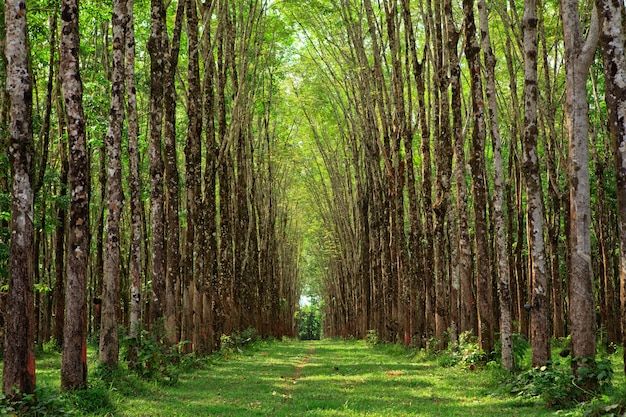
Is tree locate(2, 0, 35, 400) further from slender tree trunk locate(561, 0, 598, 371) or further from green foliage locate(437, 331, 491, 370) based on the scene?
green foliage locate(437, 331, 491, 370)

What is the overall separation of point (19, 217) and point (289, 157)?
1265 inches

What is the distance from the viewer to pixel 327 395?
12172 millimetres

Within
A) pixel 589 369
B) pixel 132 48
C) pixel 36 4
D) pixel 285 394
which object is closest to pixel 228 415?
pixel 285 394

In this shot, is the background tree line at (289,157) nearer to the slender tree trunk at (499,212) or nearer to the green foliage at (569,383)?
the slender tree trunk at (499,212)

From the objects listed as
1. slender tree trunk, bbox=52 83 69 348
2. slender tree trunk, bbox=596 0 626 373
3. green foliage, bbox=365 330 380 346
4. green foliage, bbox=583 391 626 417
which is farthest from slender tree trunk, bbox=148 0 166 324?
green foliage, bbox=365 330 380 346

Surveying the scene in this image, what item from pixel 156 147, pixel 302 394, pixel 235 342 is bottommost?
pixel 235 342

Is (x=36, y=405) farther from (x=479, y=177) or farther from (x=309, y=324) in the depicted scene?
(x=309, y=324)

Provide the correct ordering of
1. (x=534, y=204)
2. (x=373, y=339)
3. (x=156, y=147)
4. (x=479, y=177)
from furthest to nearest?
(x=373, y=339), (x=156, y=147), (x=479, y=177), (x=534, y=204)

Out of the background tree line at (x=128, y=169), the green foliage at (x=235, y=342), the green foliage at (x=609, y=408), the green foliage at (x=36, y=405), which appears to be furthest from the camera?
the green foliage at (x=235, y=342)

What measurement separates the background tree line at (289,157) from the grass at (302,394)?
698 millimetres

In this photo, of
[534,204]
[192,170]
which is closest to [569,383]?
[534,204]

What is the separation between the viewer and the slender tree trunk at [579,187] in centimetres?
939

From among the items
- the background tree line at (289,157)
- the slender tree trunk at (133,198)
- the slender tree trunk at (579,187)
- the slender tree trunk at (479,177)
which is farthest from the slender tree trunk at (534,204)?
the slender tree trunk at (133,198)

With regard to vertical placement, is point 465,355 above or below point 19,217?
below
